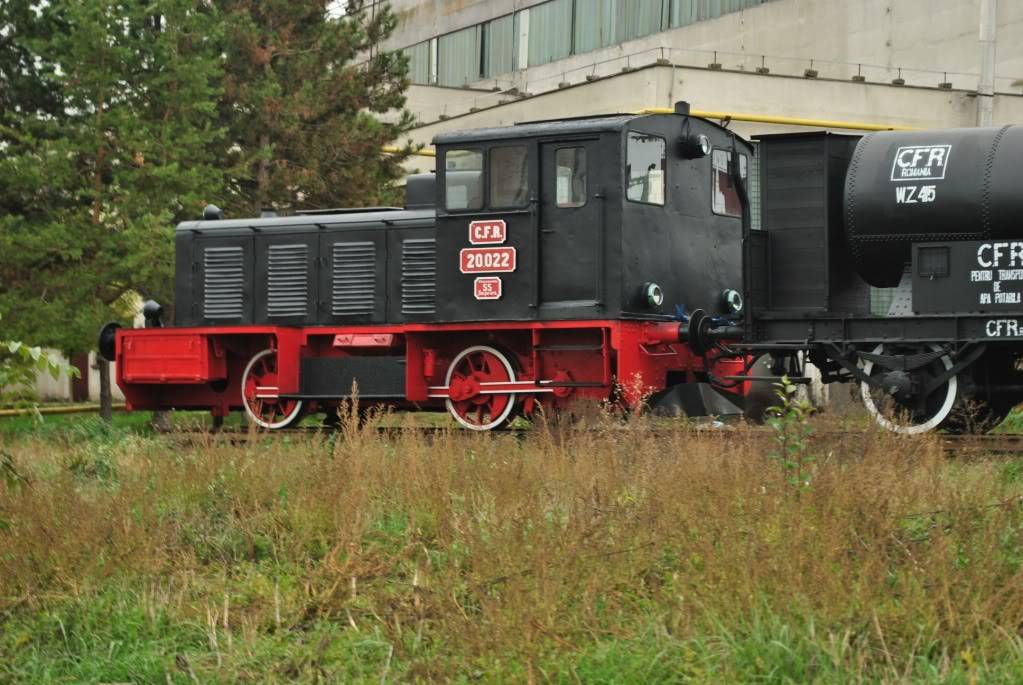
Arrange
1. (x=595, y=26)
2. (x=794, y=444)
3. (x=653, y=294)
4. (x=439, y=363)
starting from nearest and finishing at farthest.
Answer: (x=794, y=444) → (x=653, y=294) → (x=439, y=363) → (x=595, y=26)

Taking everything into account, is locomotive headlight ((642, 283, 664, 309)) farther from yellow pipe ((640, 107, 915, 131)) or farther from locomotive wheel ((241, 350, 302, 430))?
yellow pipe ((640, 107, 915, 131))

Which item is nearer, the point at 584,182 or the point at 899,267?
the point at 899,267

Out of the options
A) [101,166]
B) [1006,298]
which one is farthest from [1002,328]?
[101,166]

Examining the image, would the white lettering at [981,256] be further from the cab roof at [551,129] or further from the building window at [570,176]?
the building window at [570,176]

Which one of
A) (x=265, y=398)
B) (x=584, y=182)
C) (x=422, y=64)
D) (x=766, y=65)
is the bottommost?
(x=265, y=398)

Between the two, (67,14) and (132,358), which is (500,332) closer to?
(132,358)

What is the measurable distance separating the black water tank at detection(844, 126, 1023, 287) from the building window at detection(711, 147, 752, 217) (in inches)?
109

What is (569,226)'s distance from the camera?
13.5 m

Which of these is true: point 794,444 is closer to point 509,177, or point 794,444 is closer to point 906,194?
point 906,194

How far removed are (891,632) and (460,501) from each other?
129 inches

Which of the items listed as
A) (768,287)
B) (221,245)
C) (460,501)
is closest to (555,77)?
(221,245)

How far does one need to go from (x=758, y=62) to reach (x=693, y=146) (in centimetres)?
2089

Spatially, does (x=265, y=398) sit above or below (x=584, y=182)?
below

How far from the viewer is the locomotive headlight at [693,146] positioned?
1427cm
